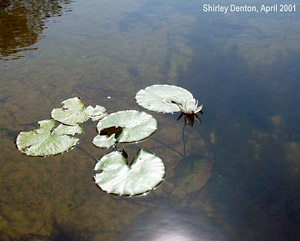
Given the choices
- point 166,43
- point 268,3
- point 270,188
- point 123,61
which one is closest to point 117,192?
point 270,188

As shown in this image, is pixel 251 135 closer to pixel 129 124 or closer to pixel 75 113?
pixel 129 124

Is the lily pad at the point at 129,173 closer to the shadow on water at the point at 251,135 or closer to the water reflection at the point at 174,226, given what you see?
the water reflection at the point at 174,226

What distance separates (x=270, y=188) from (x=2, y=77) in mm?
3006

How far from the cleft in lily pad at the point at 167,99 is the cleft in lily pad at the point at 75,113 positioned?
40 centimetres

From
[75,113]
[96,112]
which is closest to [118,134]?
[96,112]

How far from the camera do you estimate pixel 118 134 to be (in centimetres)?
239

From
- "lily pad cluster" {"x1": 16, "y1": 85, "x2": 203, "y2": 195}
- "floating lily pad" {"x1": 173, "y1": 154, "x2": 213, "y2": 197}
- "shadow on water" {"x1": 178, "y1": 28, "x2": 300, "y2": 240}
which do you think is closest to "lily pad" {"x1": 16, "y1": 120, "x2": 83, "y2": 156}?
"lily pad cluster" {"x1": 16, "y1": 85, "x2": 203, "y2": 195}

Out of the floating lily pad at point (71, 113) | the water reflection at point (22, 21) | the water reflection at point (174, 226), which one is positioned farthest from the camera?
the water reflection at point (22, 21)

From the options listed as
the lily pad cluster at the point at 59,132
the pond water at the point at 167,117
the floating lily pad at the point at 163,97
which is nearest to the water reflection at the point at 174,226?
the pond water at the point at 167,117

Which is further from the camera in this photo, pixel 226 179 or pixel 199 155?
pixel 199 155

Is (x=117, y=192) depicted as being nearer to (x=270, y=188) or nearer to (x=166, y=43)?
(x=270, y=188)

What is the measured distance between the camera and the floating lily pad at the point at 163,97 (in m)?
2.67

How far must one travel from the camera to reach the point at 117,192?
1.92m

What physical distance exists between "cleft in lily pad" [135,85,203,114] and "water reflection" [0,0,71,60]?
1926mm
